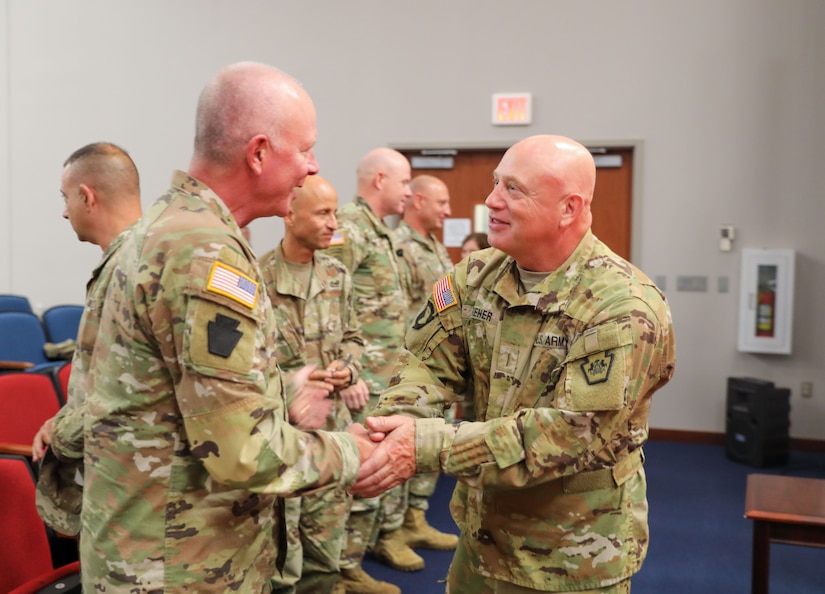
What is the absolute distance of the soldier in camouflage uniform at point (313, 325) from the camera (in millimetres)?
2989

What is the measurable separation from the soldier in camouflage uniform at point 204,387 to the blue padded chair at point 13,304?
5.43m

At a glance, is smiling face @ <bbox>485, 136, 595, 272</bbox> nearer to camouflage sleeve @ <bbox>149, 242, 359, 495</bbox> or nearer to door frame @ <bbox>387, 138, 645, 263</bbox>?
camouflage sleeve @ <bbox>149, 242, 359, 495</bbox>

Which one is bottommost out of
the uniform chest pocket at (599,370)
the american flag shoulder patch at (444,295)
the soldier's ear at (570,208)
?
the uniform chest pocket at (599,370)

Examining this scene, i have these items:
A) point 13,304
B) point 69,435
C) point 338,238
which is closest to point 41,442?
point 69,435

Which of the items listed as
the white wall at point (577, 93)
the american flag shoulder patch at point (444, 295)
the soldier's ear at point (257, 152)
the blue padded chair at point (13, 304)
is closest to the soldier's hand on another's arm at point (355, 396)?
the american flag shoulder patch at point (444, 295)

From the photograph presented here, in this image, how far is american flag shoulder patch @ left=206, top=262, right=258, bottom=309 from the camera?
1320 millimetres

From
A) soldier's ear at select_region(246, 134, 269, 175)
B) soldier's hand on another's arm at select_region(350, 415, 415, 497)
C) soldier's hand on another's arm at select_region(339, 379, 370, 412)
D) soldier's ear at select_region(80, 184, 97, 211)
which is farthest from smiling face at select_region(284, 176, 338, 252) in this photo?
soldier's ear at select_region(246, 134, 269, 175)

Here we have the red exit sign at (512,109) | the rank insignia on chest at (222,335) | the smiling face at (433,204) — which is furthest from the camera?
the red exit sign at (512,109)

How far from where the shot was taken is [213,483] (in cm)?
144

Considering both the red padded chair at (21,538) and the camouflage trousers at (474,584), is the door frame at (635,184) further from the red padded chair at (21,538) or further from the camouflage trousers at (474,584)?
the red padded chair at (21,538)

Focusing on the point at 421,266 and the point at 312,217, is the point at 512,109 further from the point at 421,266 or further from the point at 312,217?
the point at 312,217

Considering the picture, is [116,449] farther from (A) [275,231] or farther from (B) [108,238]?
(A) [275,231]

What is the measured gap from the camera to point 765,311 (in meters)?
5.88

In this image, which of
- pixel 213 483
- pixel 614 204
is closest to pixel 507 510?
pixel 213 483
